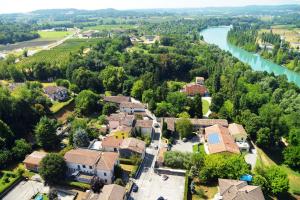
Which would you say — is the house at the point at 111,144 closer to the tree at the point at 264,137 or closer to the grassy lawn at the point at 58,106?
the grassy lawn at the point at 58,106

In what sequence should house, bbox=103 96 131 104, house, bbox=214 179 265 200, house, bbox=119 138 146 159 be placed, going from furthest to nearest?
house, bbox=103 96 131 104 < house, bbox=119 138 146 159 < house, bbox=214 179 265 200

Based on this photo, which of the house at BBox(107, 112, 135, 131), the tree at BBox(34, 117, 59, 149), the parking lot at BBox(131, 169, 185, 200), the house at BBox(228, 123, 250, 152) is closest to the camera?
the parking lot at BBox(131, 169, 185, 200)

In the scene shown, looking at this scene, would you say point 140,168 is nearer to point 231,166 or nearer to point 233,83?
point 231,166

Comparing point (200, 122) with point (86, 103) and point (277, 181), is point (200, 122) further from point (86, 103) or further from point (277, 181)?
point (86, 103)

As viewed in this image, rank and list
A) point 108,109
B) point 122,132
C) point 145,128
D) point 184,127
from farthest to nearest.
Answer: point 108,109 < point 145,128 < point 184,127 < point 122,132

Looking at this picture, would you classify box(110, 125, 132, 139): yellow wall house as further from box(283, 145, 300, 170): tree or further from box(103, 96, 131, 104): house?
box(283, 145, 300, 170): tree

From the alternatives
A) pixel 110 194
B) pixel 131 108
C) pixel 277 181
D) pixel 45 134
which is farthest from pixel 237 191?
pixel 131 108

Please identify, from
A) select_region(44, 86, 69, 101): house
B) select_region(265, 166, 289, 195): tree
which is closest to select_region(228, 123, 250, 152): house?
select_region(265, 166, 289, 195): tree
